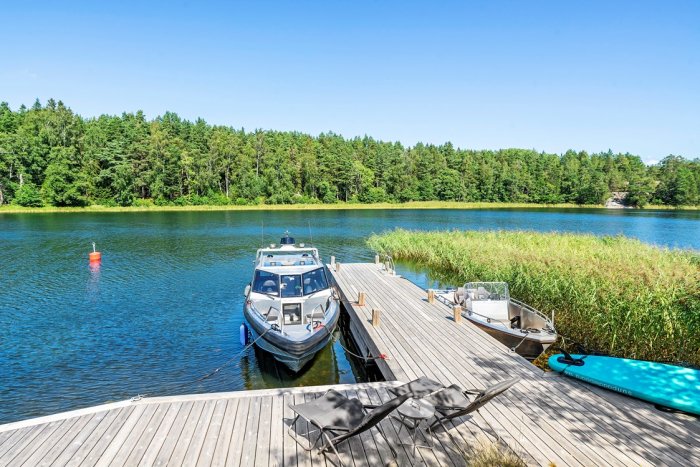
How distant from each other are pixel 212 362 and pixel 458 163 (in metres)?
109

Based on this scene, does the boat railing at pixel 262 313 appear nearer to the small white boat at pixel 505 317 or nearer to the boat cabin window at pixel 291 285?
the boat cabin window at pixel 291 285

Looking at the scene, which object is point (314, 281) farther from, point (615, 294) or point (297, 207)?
point (297, 207)

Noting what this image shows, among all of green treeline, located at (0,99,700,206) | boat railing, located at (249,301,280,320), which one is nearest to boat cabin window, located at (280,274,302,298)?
boat railing, located at (249,301,280,320)

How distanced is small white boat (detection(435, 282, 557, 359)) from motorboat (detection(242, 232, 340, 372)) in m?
4.11

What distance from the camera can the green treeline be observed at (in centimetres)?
7075

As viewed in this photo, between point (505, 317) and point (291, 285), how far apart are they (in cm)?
658

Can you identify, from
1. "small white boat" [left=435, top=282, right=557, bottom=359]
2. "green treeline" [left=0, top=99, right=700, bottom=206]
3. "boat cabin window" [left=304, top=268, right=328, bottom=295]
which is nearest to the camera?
"small white boat" [left=435, top=282, right=557, bottom=359]

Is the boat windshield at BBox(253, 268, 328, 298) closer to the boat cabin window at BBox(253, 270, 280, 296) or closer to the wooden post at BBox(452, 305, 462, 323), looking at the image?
the boat cabin window at BBox(253, 270, 280, 296)

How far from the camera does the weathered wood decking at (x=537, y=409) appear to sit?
572 centimetres

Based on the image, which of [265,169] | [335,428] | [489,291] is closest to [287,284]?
[489,291]

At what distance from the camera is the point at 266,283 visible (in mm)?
12883

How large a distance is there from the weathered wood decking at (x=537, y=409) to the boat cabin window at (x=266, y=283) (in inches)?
119

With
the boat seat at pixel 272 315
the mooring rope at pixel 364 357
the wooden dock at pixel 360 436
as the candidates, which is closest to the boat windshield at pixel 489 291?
the mooring rope at pixel 364 357

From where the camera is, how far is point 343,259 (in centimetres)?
2905
